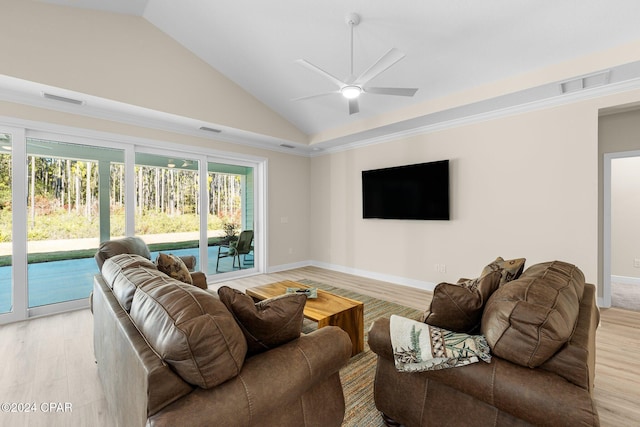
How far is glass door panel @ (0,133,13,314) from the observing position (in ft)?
10.8

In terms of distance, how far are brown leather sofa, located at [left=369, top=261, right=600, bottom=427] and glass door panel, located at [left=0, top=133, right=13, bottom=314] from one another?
4.36 metres

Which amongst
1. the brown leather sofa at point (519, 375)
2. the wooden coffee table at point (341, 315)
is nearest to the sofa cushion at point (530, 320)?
the brown leather sofa at point (519, 375)

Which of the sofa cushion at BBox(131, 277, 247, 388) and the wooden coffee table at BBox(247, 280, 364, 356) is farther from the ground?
the sofa cushion at BBox(131, 277, 247, 388)

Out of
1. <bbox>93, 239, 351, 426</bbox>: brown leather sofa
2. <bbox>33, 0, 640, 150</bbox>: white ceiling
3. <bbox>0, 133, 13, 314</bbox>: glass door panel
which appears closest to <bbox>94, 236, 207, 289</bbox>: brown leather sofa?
<bbox>93, 239, 351, 426</bbox>: brown leather sofa

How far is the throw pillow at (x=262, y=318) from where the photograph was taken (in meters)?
1.24

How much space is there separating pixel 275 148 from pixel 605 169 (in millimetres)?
5077

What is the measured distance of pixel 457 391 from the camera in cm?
134

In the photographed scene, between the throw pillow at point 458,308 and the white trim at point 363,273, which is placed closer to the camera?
the throw pillow at point 458,308

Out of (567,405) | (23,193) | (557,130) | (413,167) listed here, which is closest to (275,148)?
(413,167)

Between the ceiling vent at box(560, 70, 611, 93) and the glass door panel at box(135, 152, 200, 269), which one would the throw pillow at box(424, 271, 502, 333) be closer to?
the ceiling vent at box(560, 70, 611, 93)

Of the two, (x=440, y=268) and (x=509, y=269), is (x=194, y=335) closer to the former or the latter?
(x=509, y=269)

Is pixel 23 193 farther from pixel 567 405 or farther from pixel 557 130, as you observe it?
pixel 557 130

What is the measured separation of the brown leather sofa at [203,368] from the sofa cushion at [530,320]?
0.71m

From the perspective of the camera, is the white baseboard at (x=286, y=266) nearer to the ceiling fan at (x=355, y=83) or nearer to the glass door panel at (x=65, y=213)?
the glass door panel at (x=65, y=213)
